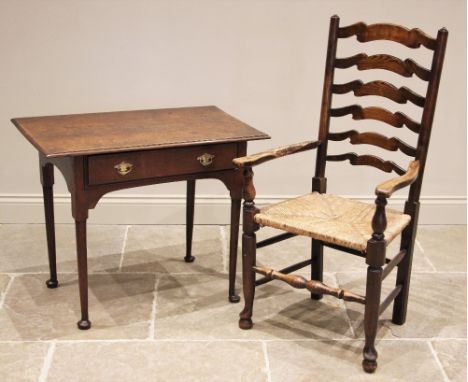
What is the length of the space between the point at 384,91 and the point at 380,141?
21cm

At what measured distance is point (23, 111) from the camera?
4.17 meters

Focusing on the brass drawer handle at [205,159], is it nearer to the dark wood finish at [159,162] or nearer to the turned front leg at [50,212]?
the dark wood finish at [159,162]

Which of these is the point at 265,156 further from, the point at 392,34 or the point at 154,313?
the point at 154,313

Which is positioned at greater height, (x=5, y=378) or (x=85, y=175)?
(x=85, y=175)

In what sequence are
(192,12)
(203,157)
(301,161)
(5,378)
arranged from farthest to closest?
(301,161)
(192,12)
(203,157)
(5,378)

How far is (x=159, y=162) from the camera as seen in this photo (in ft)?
9.87

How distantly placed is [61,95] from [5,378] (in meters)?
1.83

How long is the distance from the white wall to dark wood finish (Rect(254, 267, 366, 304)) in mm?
1344

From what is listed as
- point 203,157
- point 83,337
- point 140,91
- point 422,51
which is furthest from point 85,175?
point 422,51

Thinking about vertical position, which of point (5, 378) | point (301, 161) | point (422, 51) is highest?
point (422, 51)

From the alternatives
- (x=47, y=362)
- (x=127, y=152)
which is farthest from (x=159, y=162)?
(x=47, y=362)

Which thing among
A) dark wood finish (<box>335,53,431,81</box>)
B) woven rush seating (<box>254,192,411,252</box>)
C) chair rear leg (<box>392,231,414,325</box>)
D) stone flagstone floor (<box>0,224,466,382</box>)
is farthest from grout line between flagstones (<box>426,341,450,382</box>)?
dark wood finish (<box>335,53,431,81</box>)

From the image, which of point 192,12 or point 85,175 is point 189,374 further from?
point 192,12

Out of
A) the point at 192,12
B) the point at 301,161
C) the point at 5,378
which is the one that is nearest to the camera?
the point at 5,378
